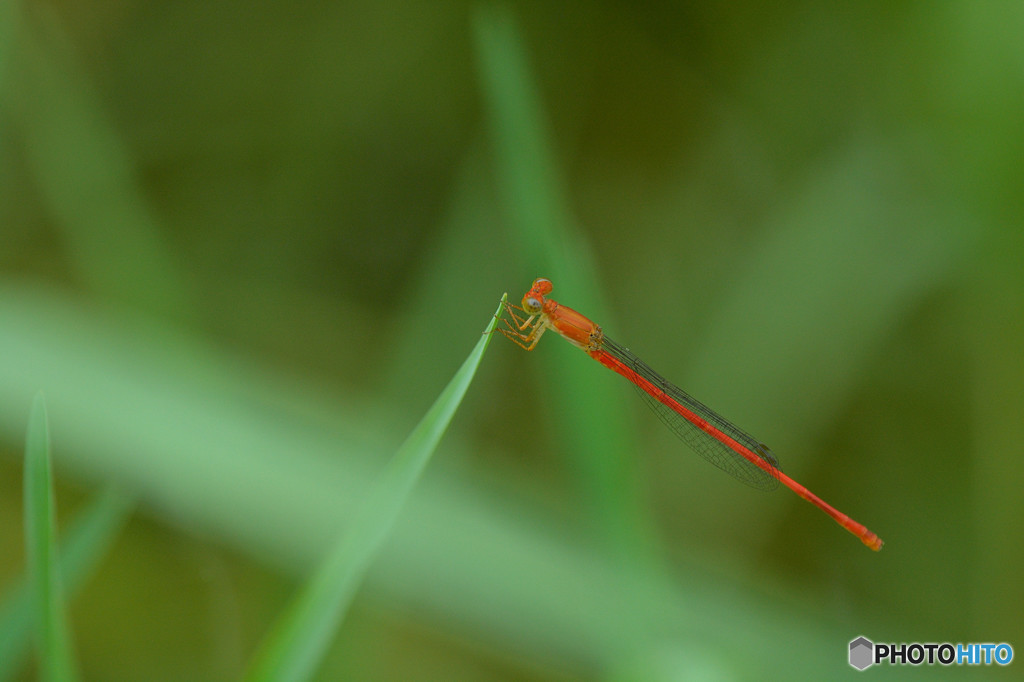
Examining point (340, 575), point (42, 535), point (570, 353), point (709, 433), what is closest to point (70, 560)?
point (42, 535)

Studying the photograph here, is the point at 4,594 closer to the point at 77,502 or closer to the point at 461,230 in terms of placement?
the point at 77,502

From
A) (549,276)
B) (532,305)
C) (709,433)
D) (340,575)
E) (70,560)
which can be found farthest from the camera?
(709,433)

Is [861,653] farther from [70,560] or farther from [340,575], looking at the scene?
[70,560]

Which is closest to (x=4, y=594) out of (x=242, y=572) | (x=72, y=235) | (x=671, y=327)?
(x=242, y=572)

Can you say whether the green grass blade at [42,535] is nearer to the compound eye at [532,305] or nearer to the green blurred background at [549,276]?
the green blurred background at [549,276]

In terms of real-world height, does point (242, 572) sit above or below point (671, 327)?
below

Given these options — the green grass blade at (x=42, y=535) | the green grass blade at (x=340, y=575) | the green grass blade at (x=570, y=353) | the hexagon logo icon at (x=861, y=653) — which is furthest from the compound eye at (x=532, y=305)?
the green grass blade at (x=42, y=535)
